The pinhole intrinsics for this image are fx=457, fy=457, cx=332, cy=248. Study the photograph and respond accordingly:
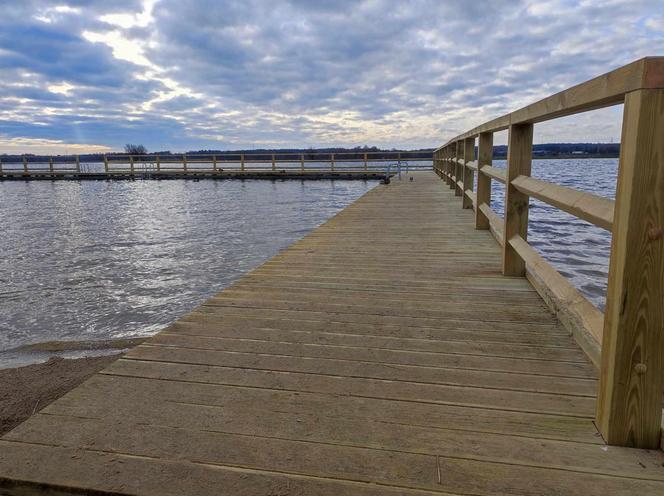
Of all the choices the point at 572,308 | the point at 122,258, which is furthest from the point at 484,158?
the point at 122,258

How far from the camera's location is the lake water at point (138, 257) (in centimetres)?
484

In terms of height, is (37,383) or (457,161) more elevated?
(457,161)

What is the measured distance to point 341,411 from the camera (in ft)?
5.63

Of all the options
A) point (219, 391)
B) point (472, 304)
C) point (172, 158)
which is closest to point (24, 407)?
point (219, 391)

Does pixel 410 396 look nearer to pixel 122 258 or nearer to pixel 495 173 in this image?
pixel 495 173

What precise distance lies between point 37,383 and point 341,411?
8.70 feet

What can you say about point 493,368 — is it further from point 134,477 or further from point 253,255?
point 253,255

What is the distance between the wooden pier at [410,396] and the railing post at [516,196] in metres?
0.35

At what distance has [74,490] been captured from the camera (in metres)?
1.34

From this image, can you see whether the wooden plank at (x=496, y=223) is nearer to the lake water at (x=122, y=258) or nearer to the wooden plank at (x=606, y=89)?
the wooden plank at (x=606, y=89)

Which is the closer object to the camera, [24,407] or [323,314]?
[323,314]

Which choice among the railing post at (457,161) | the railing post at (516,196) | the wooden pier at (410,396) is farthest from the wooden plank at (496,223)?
the railing post at (457,161)

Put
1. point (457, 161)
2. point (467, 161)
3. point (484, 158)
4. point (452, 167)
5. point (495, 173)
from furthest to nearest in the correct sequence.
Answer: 1. point (452, 167)
2. point (457, 161)
3. point (467, 161)
4. point (484, 158)
5. point (495, 173)

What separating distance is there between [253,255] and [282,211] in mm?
6139
